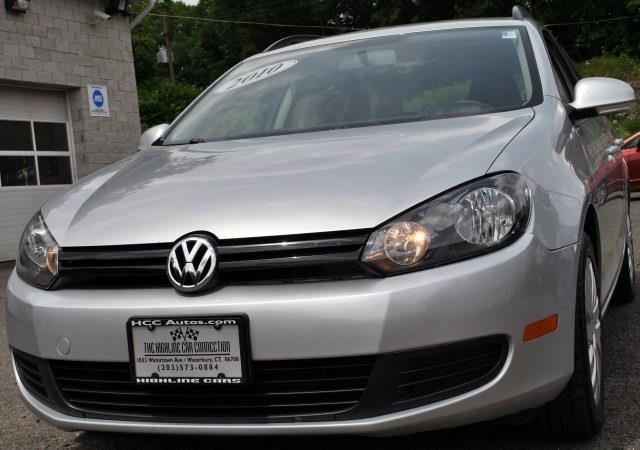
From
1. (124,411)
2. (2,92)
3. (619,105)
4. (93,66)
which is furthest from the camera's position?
(93,66)

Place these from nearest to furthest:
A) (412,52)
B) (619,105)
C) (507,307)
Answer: (507,307) < (619,105) < (412,52)

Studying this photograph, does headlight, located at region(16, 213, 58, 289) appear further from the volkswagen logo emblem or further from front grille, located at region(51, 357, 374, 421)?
the volkswagen logo emblem

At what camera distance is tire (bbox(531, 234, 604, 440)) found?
8.02ft

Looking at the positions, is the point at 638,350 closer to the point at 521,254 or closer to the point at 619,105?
the point at 619,105

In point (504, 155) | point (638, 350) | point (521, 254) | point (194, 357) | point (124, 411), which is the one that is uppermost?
point (504, 155)

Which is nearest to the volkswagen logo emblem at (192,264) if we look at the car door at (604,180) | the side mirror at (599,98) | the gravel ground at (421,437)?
the gravel ground at (421,437)

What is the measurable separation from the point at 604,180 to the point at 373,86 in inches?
40.3

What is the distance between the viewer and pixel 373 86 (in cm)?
345

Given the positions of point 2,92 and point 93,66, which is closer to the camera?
point 2,92

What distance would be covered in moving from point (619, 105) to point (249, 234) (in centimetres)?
172

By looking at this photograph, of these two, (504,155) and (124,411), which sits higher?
(504,155)

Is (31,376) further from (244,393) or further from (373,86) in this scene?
(373,86)

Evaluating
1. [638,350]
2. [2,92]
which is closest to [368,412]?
[638,350]

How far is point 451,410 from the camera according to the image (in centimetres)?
219
